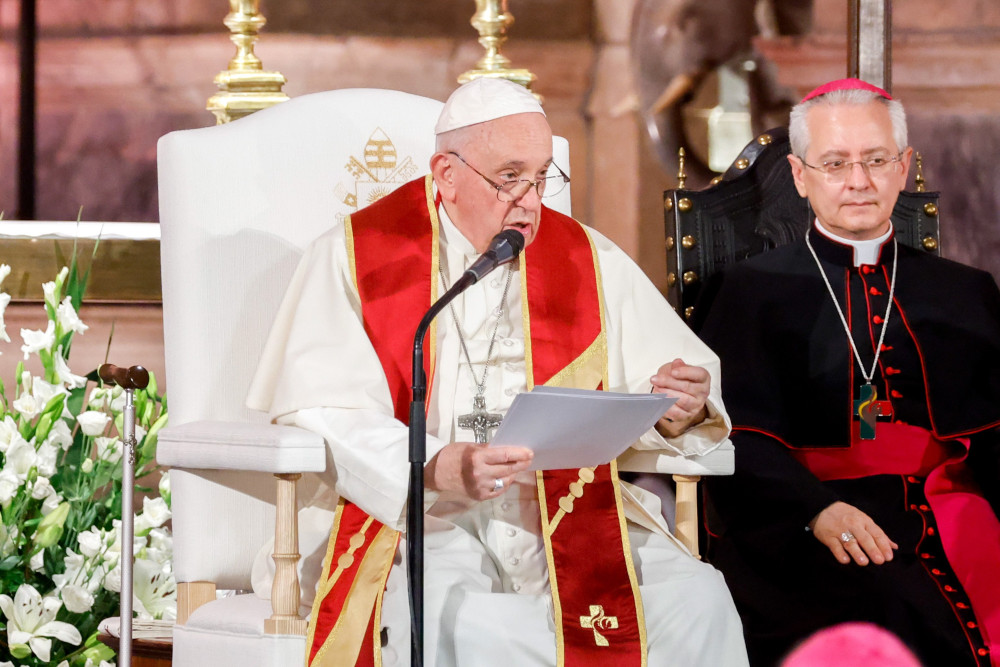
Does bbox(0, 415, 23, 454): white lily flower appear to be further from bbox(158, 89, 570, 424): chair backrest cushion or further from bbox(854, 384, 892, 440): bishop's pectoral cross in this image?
bbox(854, 384, 892, 440): bishop's pectoral cross

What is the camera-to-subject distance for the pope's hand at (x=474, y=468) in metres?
2.48

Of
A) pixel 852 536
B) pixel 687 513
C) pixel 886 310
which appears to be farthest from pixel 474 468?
pixel 886 310

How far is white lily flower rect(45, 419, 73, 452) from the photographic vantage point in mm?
3375

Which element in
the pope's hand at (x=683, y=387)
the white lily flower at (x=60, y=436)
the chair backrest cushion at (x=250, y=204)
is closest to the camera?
the pope's hand at (x=683, y=387)

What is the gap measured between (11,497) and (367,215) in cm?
114

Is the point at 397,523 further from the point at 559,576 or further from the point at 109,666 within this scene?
the point at 109,666

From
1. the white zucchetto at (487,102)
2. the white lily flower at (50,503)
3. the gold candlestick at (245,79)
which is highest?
the gold candlestick at (245,79)

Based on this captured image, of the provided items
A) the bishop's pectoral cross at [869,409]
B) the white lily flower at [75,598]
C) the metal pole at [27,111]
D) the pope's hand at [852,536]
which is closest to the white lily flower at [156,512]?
the white lily flower at [75,598]

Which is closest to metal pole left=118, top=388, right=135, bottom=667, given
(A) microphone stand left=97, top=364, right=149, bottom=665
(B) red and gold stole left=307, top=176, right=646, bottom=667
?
(A) microphone stand left=97, top=364, right=149, bottom=665

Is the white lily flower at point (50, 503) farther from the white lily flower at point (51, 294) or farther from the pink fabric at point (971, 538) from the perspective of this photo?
the pink fabric at point (971, 538)

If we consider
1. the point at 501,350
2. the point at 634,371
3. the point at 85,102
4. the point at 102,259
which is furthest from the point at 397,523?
the point at 85,102

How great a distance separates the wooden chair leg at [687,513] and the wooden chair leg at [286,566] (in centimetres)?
85

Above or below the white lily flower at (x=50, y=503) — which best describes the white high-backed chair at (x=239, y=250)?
above

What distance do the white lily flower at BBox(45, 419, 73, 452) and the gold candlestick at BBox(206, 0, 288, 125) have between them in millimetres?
1273
